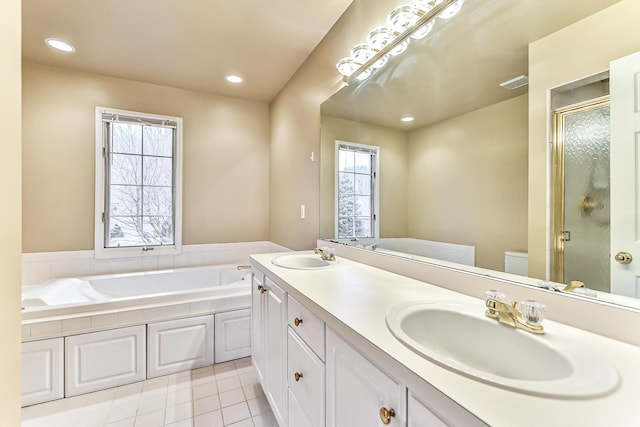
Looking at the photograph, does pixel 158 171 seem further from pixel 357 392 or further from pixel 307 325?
pixel 357 392

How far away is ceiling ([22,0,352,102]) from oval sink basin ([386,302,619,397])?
192cm

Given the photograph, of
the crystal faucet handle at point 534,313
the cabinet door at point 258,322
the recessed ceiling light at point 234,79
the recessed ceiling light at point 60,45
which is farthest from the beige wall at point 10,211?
the recessed ceiling light at point 234,79

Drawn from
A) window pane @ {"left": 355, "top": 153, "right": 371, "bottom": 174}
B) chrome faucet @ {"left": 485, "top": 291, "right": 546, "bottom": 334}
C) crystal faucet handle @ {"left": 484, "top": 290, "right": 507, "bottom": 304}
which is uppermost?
window pane @ {"left": 355, "top": 153, "right": 371, "bottom": 174}

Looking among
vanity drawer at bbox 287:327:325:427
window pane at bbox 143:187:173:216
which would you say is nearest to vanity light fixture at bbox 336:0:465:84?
vanity drawer at bbox 287:327:325:427

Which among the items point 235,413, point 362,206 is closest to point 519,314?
point 362,206

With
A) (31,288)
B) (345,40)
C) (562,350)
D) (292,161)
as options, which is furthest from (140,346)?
(345,40)

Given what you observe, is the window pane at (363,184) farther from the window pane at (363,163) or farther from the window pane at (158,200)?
the window pane at (158,200)

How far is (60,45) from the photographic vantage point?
7.14ft

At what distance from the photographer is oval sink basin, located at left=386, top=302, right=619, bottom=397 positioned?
19.9 inches

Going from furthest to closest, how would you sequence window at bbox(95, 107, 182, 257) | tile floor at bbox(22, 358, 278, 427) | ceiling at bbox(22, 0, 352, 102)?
window at bbox(95, 107, 182, 257) → ceiling at bbox(22, 0, 352, 102) → tile floor at bbox(22, 358, 278, 427)

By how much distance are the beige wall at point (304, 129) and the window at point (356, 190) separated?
10.8 inches

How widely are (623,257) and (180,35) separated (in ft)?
8.88

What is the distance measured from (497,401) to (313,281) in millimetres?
856

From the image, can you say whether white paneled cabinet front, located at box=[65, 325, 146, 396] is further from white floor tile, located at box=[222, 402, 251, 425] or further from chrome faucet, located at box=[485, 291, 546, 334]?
chrome faucet, located at box=[485, 291, 546, 334]
